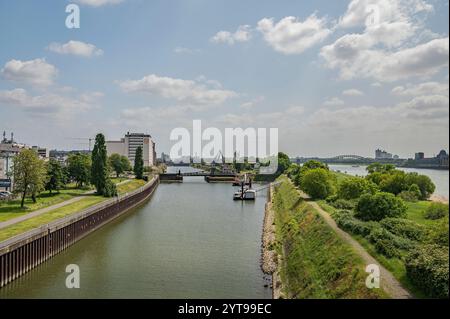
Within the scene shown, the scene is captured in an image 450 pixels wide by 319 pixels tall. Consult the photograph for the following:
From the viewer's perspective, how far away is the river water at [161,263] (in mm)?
29547

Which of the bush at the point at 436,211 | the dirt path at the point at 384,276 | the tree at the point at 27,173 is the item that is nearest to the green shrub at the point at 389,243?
the dirt path at the point at 384,276

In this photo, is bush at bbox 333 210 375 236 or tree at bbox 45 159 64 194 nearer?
bush at bbox 333 210 375 236

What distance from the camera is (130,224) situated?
60.4 m

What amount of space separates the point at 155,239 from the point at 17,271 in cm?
1753

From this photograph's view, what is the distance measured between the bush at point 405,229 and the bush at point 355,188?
20142 mm

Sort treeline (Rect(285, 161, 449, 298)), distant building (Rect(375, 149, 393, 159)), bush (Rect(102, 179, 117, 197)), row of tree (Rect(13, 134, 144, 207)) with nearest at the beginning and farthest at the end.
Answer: treeline (Rect(285, 161, 449, 298))
row of tree (Rect(13, 134, 144, 207))
bush (Rect(102, 179, 117, 197))
distant building (Rect(375, 149, 393, 159))

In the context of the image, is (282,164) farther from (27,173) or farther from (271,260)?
(271,260)

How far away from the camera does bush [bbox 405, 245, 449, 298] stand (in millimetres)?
20078

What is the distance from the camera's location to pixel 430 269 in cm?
2095

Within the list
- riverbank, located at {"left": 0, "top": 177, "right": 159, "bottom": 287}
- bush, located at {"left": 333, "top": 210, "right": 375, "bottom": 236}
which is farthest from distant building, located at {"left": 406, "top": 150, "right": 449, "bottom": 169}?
riverbank, located at {"left": 0, "top": 177, "right": 159, "bottom": 287}

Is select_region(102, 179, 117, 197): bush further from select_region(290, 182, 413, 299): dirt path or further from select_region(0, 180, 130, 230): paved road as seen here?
select_region(290, 182, 413, 299): dirt path

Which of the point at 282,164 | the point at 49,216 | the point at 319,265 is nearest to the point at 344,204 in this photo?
the point at 319,265

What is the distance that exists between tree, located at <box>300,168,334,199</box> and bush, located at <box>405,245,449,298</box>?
38.9m
